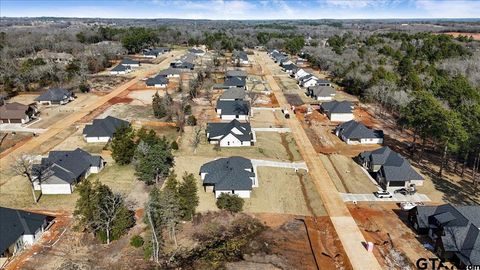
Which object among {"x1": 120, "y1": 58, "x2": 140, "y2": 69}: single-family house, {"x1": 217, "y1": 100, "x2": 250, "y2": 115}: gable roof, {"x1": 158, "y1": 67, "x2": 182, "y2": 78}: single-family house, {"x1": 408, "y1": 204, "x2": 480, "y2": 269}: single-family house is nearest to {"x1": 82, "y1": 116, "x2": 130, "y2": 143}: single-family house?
{"x1": 217, "y1": 100, "x2": 250, "y2": 115}: gable roof

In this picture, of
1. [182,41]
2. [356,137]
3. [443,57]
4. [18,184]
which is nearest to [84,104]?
[18,184]

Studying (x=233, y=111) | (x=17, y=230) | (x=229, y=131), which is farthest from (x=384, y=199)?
(x=233, y=111)

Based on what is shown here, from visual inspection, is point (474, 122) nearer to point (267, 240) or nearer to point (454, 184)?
point (454, 184)

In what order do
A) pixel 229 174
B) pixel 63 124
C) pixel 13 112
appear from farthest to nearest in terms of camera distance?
pixel 13 112 → pixel 63 124 → pixel 229 174

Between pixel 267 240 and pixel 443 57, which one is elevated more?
pixel 443 57

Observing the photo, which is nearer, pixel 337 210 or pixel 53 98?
pixel 337 210

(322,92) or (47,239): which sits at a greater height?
(322,92)

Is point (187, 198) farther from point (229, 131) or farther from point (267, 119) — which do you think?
point (267, 119)

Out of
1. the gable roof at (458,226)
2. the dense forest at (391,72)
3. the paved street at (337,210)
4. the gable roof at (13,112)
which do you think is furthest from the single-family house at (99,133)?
the gable roof at (458,226)
